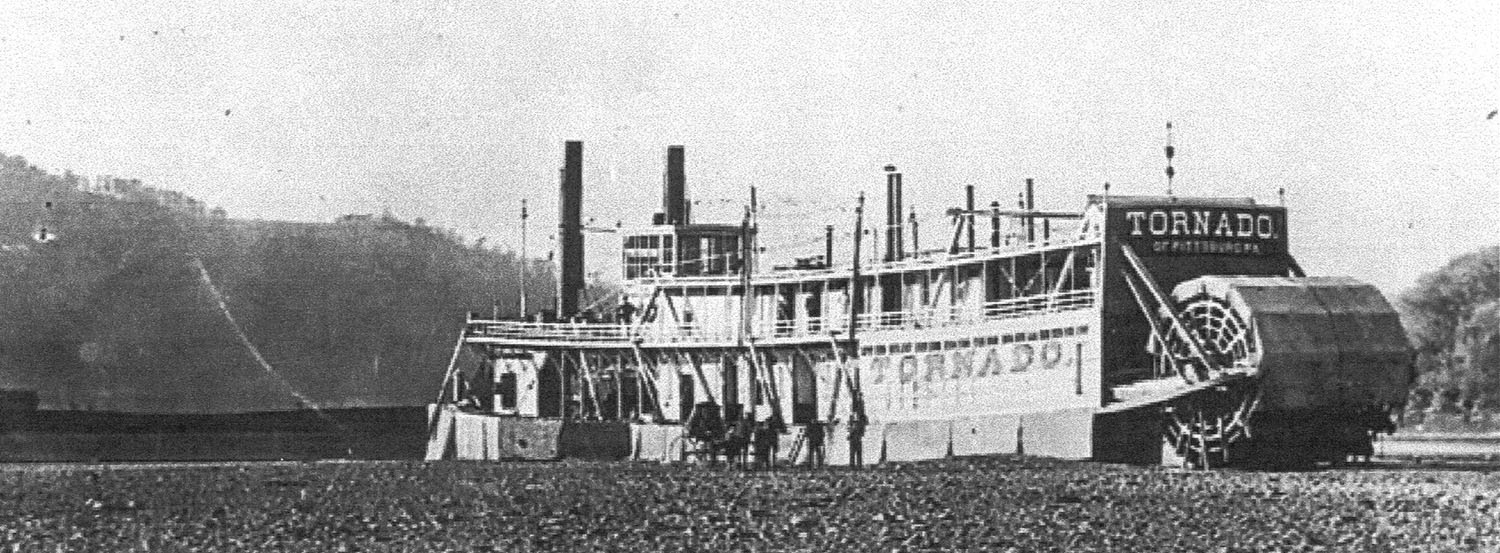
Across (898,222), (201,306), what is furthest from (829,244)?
(201,306)

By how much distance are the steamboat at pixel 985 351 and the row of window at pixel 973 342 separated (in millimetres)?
39

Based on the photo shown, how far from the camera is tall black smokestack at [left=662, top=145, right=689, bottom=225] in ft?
197

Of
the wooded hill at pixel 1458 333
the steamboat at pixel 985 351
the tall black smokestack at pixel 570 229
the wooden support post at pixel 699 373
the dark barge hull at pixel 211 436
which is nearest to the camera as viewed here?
the steamboat at pixel 985 351

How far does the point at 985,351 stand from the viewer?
40719 millimetres

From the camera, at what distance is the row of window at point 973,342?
38688 millimetres

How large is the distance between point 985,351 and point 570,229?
878 inches

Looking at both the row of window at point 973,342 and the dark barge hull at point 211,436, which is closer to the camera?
the row of window at point 973,342

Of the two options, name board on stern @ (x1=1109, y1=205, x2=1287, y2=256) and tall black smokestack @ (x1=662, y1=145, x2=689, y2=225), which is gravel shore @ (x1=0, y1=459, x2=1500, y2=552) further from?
tall black smokestack @ (x1=662, y1=145, x2=689, y2=225)

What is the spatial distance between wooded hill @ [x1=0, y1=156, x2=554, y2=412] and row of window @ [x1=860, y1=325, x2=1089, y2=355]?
1712 inches

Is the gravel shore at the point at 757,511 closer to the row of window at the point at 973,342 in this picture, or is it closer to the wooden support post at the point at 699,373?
the row of window at the point at 973,342

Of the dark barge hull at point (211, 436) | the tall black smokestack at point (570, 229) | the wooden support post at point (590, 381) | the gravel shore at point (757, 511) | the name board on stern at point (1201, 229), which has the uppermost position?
the tall black smokestack at point (570, 229)

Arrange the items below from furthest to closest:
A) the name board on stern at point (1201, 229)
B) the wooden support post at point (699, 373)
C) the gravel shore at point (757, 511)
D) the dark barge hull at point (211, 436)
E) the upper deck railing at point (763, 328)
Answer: the dark barge hull at point (211, 436), the wooden support post at point (699, 373), the upper deck railing at point (763, 328), the name board on stern at point (1201, 229), the gravel shore at point (757, 511)

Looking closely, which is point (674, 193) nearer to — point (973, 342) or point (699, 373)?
point (699, 373)

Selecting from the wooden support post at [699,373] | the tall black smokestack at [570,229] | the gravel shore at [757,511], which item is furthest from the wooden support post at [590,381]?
the gravel shore at [757,511]
